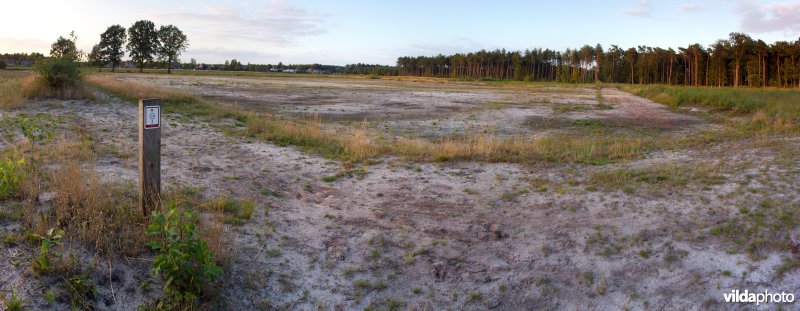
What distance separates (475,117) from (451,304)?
19.8 metres

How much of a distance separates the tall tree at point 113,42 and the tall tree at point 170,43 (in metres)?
6.53

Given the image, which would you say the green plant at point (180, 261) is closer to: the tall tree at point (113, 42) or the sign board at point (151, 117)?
the sign board at point (151, 117)

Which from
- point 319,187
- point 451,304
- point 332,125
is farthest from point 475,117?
point 451,304

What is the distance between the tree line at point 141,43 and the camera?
8724cm

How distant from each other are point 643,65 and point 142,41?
9962cm

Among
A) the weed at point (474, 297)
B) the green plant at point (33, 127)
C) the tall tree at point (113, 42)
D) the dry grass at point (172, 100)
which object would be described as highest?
the tall tree at point (113, 42)

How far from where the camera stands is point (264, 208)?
7535 millimetres

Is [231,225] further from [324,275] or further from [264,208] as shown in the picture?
[324,275]

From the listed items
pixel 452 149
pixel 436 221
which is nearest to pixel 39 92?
pixel 452 149

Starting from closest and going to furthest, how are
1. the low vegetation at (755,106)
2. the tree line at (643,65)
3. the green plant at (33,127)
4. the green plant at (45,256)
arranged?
1. the green plant at (45,256)
2. the green plant at (33,127)
3. the low vegetation at (755,106)
4. the tree line at (643,65)

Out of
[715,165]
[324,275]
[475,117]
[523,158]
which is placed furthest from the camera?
[475,117]

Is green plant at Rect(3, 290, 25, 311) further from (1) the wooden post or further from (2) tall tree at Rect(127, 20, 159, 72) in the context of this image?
(2) tall tree at Rect(127, 20, 159, 72)

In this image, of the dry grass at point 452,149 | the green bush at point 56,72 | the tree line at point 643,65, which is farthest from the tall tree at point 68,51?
the tree line at point 643,65

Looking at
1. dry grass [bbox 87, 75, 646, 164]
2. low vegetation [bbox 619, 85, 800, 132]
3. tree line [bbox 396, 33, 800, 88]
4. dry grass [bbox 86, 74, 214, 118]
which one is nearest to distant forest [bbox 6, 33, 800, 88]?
tree line [bbox 396, 33, 800, 88]
